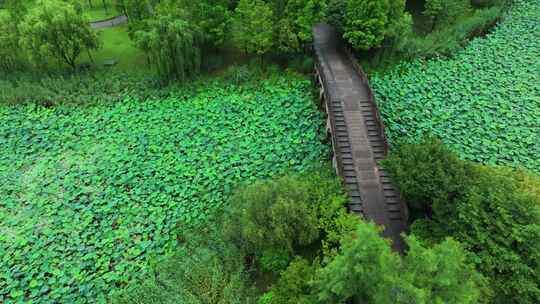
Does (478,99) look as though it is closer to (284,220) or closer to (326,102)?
(326,102)

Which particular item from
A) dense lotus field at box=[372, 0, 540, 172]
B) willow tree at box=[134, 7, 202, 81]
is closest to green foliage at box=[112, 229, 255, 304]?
dense lotus field at box=[372, 0, 540, 172]

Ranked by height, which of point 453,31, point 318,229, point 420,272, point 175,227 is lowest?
point 175,227

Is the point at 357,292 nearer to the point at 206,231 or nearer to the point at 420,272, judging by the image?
the point at 420,272

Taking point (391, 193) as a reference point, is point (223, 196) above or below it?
below

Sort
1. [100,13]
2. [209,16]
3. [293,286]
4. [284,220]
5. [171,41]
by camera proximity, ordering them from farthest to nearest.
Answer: [100,13] < [209,16] < [171,41] < [284,220] < [293,286]

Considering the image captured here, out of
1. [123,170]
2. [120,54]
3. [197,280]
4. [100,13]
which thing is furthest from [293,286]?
[100,13]

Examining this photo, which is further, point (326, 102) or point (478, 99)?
point (478, 99)

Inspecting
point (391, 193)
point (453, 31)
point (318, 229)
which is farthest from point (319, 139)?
point (453, 31)
